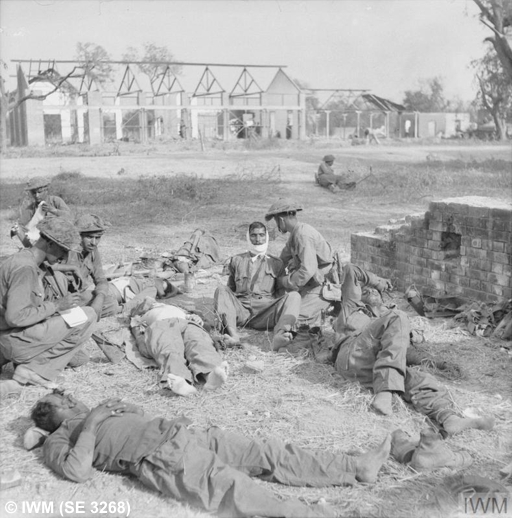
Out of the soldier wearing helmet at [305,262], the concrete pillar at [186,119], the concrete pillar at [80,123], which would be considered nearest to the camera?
the soldier wearing helmet at [305,262]

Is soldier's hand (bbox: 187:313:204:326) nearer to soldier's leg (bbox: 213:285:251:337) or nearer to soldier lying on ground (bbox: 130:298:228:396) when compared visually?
soldier lying on ground (bbox: 130:298:228:396)

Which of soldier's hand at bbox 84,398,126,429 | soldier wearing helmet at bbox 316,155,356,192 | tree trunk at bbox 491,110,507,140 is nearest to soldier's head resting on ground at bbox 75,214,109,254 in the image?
soldier's hand at bbox 84,398,126,429

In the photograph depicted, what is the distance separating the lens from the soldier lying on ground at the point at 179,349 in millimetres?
5297

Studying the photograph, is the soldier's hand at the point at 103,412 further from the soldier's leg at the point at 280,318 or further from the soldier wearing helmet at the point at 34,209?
the soldier wearing helmet at the point at 34,209

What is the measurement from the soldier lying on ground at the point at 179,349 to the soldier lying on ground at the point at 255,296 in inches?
16.0

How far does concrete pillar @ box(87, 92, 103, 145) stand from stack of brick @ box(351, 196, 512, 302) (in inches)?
1159

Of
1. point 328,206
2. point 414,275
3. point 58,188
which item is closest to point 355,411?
point 414,275

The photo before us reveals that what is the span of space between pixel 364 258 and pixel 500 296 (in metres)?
2.23

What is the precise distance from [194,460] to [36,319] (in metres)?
2.11

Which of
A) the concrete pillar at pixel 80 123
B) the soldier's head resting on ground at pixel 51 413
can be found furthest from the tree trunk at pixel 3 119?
the soldier's head resting on ground at pixel 51 413

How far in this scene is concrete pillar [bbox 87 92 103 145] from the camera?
35.9 meters

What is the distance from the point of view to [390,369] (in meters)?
4.93

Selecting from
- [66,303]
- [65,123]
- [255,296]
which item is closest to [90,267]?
[66,303]

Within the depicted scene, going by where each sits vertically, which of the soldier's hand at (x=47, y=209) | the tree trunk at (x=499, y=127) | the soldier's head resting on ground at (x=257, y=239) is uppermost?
the tree trunk at (x=499, y=127)
